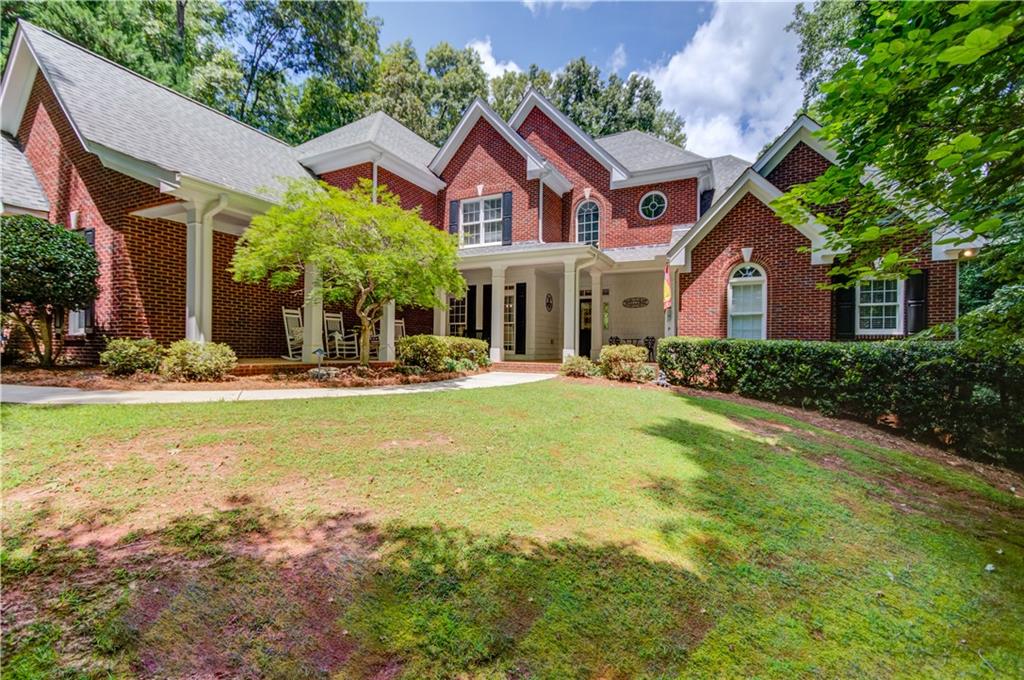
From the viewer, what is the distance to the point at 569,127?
52.1ft

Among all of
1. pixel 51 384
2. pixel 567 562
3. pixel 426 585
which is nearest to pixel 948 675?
pixel 567 562

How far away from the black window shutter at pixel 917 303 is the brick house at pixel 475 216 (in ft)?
0.09

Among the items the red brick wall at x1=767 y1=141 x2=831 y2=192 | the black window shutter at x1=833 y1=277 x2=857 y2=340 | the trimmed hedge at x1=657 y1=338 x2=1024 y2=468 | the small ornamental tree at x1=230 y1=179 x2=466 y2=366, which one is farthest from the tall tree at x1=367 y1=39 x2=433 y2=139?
the black window shutter at x1=833 y1=277 x2=857 y2=340

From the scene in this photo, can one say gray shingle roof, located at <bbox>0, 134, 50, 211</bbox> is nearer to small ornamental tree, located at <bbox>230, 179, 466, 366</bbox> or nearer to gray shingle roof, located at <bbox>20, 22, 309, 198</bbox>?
gray shingle roof, located at <bbox>20, 22, 309, 198</bbox>

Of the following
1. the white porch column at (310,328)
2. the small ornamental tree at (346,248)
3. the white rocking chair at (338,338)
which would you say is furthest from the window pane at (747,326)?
the white rocking chair at (338,338)

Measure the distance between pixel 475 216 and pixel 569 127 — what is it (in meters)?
4.97

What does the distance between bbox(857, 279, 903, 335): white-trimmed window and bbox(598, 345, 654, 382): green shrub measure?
4915 millimetres

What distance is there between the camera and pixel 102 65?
1085 centimetres

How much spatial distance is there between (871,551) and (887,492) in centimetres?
170

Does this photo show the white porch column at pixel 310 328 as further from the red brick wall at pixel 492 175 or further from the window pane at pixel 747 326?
the window pane at pixel 747 326

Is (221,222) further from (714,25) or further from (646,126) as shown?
(646,126)

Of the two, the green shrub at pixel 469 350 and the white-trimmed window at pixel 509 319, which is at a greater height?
the white-trimmed window at pixel 509 319

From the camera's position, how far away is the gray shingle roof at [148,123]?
28.1ft

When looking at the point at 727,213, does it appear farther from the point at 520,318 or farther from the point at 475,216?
the point at 475,216
